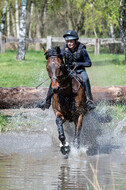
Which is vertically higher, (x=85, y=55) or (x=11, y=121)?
(x=85, y=55)

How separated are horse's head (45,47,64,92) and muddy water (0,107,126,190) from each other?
1.34 m

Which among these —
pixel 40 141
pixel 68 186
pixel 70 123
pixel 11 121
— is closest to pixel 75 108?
pixel 70 123

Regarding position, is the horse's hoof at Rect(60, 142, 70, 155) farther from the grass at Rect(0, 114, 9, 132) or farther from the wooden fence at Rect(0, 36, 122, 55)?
the wooden fence at Rect(0, 36, 122, 55)

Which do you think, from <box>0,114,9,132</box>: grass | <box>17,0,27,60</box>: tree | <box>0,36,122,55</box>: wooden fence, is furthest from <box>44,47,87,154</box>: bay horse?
<box>0,36,122,55</box>: wooden fence

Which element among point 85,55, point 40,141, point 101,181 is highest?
point 85,55

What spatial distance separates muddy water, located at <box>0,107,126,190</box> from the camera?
6.17 metres

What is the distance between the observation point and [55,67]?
24.4ft

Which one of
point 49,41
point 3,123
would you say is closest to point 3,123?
point 3,123

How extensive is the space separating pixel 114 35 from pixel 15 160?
1277 inches

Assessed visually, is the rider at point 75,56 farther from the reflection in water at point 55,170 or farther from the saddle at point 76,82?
the reflection in water at point 55,170

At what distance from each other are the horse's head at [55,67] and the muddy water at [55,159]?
4.40ft

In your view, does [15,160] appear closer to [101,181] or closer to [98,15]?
[101,181]

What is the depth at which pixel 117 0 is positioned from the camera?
83.6ft

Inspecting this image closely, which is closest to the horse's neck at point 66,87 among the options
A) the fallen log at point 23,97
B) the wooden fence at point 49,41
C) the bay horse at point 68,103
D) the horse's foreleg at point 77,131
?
the bay horse at point 68,103
